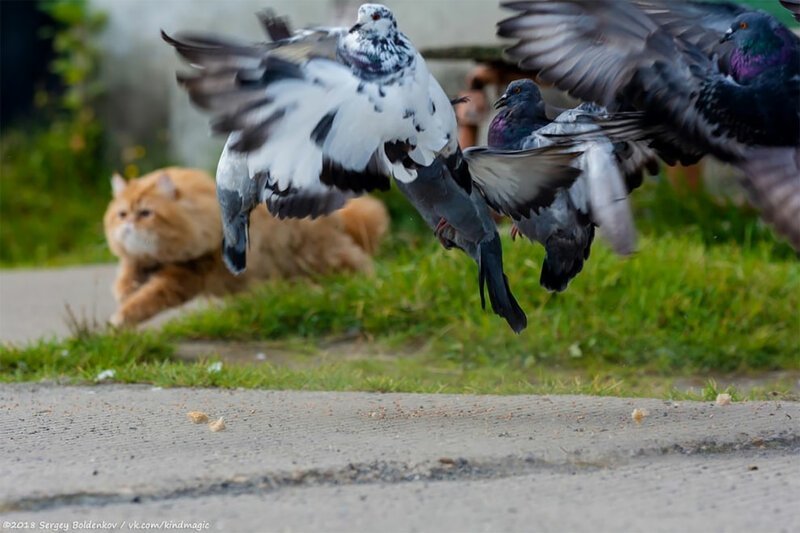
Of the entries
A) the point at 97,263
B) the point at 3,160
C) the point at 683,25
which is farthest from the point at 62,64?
the point at 683,25

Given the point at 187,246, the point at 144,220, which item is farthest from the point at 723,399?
the point at 144,220

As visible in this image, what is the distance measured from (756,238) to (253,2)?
4.06 meters

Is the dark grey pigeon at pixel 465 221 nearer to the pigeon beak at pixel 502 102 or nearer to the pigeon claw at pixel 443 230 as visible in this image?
the pigeon claw at pixel 443 230

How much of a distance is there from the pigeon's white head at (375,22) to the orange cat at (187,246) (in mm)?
2540

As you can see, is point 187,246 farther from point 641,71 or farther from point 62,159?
point 62,159

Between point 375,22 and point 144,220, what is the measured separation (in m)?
2.67

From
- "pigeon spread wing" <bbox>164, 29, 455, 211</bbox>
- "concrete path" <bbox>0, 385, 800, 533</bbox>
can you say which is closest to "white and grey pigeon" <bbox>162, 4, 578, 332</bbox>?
"pigeon spread wing" <bbox>164, 29, 455, 211</bbox>

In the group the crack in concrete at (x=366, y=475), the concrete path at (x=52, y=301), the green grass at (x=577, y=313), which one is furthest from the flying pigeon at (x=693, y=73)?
the concrete path at (x=52, y=301)

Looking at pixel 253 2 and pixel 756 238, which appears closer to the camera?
pixel 756 238

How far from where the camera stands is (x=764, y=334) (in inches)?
199

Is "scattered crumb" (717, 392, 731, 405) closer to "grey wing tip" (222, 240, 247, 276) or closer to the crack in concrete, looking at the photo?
the crack in concrete

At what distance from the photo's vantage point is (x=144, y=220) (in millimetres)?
5449

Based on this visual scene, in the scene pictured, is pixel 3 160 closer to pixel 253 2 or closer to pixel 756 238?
pixel 253 2

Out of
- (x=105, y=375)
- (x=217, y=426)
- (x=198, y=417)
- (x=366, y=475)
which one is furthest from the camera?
(x=105, y=375)
